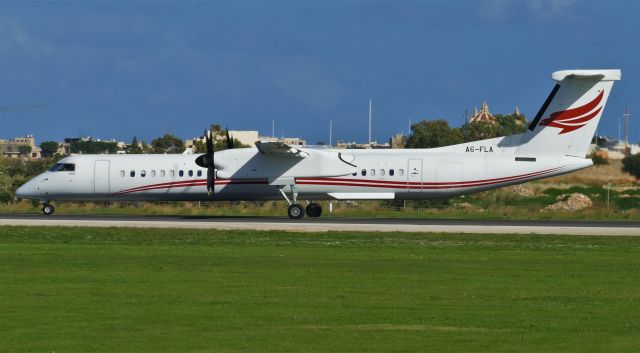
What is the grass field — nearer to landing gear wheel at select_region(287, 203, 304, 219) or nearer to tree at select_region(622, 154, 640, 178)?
landing gear wheel at select_region(287, 203, 304, 219)

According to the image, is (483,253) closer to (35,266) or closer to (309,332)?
(35,266)

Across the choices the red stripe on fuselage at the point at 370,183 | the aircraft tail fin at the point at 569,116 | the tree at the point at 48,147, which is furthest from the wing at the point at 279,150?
the tree at the point at 48,147

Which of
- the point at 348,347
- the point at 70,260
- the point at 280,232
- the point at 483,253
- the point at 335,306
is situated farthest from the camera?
the point at 280,232

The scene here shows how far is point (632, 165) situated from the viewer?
212ft

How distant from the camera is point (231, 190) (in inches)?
1628

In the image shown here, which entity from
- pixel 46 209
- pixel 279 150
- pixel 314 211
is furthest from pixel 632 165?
pixel 46 209

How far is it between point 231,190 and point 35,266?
19285 millimetres

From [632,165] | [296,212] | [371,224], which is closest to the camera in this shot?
[371,224]

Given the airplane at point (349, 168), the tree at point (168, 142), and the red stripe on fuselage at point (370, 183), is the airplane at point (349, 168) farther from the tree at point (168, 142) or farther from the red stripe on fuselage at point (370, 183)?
the tree at point (168, 142)

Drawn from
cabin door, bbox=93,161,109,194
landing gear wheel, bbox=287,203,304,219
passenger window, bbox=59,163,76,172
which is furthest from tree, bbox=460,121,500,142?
passenger window, bbox=59,163,76,172

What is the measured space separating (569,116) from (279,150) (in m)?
11.6

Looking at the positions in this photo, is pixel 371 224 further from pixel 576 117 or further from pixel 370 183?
pixel 576 117

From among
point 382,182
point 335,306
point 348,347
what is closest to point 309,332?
point 348,347

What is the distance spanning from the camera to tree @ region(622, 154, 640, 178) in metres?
63.2
